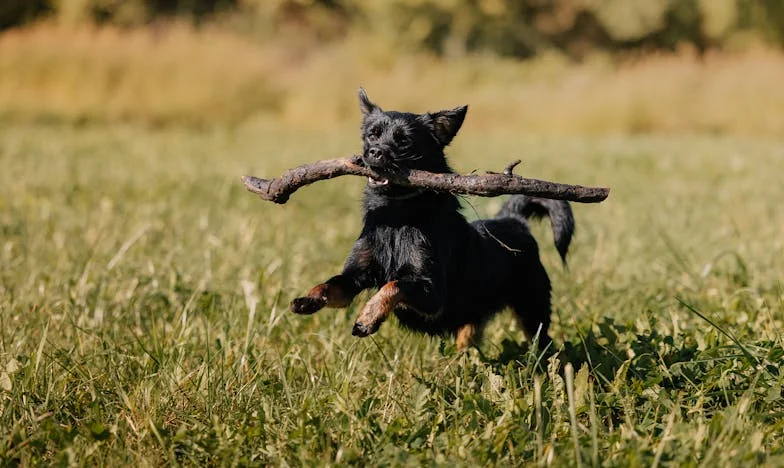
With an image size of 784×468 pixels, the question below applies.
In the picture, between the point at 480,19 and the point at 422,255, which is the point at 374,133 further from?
the point at 480,19

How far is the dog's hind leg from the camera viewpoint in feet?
12.0

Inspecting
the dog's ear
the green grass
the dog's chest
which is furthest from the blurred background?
the dog's chest

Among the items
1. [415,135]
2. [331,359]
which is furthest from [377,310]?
[415,135]

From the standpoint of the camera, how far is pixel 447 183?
9.76 feet

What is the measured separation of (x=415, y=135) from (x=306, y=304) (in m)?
0.86

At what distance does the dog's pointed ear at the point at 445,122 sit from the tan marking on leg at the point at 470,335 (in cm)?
78

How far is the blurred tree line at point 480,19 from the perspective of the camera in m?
31.1

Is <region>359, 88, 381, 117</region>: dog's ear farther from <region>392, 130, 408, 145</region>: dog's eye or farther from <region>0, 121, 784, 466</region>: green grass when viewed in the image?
<region>0, 121, 784, 466</region>: green grass

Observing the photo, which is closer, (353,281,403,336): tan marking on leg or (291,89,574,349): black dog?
(353,281,403,336): tan marking on leg

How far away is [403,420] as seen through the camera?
8.96 feet

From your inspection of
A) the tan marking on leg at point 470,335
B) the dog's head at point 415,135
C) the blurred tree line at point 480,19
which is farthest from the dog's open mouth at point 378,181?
the blurred tree line at point 480,19

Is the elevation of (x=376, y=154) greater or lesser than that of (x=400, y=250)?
greater

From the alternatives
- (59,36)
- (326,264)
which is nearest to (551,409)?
(326,264)

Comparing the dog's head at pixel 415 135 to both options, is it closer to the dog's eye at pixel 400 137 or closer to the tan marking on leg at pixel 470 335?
the dog's eye at pixel 400 137
